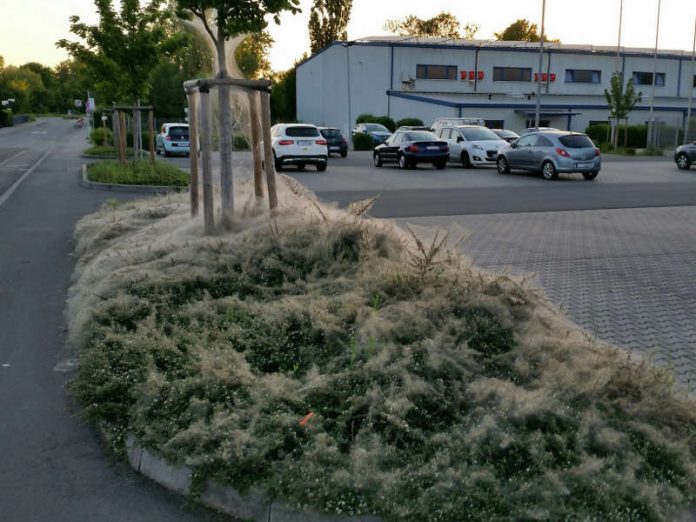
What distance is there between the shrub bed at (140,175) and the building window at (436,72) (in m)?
38.2

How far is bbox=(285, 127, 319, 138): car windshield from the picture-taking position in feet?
83.5

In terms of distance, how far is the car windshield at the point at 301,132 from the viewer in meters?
25.5

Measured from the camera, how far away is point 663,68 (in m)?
61.2

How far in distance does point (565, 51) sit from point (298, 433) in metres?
59.3

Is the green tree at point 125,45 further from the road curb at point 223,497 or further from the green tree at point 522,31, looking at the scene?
the green tree at point 522,31

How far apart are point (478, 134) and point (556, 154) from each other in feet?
20.4

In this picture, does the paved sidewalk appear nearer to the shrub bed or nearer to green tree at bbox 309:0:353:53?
the shrub bed

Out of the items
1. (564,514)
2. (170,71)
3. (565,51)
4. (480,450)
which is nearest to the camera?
(564,514)

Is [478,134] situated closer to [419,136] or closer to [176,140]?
[419,136]

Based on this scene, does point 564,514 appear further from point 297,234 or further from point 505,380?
point 297,234

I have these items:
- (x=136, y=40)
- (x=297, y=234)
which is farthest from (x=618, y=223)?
(x=136, y=40)

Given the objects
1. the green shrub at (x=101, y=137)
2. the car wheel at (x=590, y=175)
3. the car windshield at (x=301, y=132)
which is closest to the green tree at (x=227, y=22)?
the car wheel at (x=590, y=175)

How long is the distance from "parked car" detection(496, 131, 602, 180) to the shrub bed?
36.0 feet

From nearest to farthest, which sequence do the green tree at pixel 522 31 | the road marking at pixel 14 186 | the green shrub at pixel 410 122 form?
the road marking at pixel 14 186 → the green shrub at pixel 410 122 → the green tree at pixel 522 31
